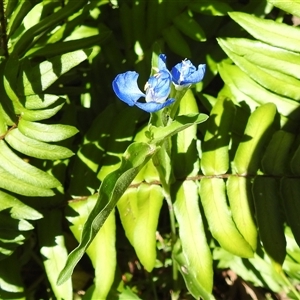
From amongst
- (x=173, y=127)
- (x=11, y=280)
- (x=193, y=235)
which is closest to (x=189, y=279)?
(x=193, y=235)

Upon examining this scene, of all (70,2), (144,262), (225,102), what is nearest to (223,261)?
(144,262)

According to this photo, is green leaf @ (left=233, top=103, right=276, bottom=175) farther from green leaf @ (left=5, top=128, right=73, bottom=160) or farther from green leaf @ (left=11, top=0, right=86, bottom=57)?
green leaf @ (left=11, top=0, right=86, bottom=57)

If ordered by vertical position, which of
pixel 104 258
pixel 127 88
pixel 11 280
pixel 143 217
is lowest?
pixel 11 280

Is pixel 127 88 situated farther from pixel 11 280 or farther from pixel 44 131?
pixel 11 280

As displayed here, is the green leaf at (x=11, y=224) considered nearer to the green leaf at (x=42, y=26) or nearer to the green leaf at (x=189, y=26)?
the green leaf at (x=42, y=26)

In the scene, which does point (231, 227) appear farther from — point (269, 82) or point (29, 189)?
point (29, 189)

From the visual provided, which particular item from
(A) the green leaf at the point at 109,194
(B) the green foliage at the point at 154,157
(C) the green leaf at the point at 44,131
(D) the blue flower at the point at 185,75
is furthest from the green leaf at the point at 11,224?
(D) the blue flower at the point at 185,75
